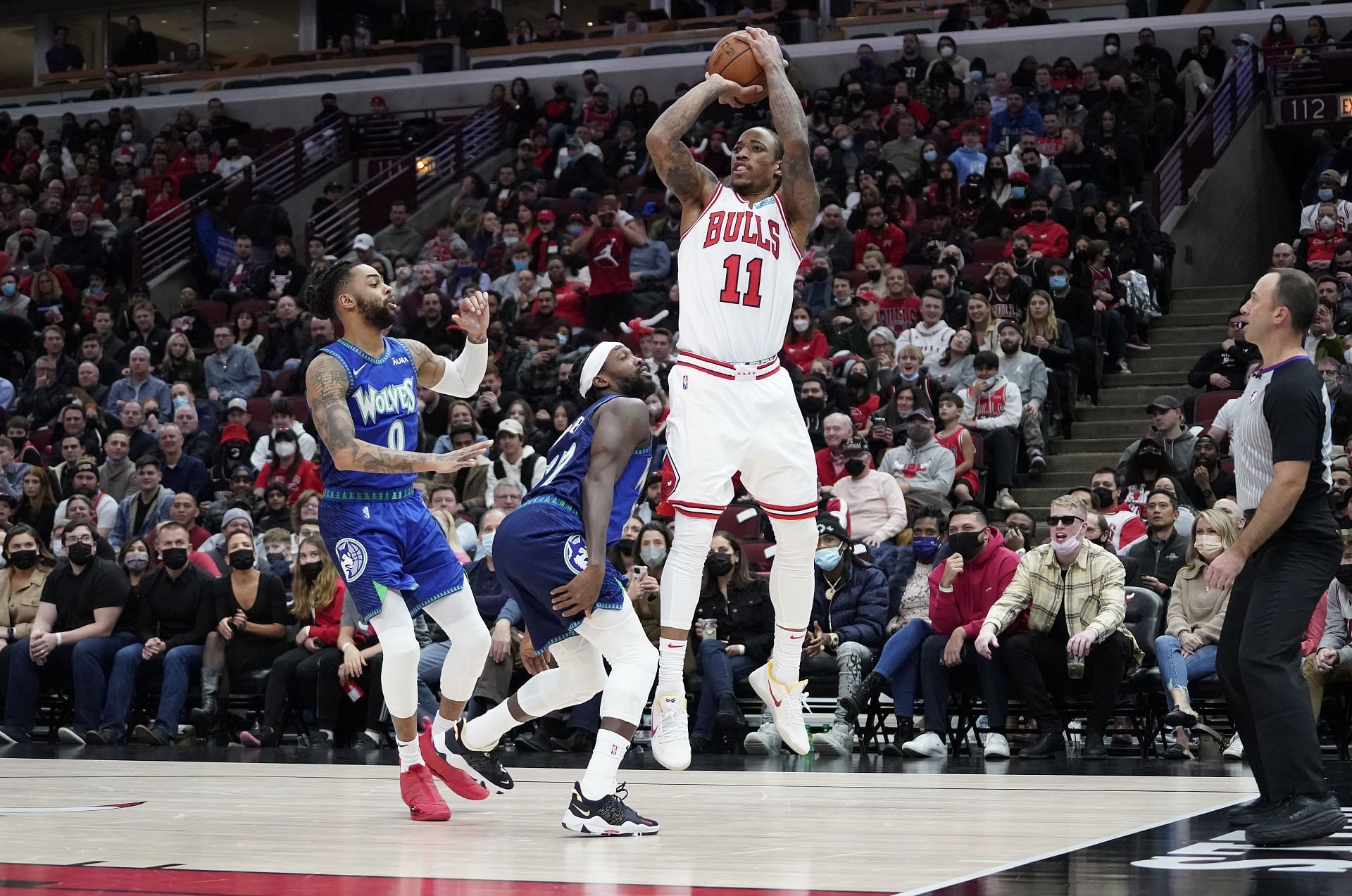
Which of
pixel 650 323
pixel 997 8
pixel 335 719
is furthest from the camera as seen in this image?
pixel 997 8

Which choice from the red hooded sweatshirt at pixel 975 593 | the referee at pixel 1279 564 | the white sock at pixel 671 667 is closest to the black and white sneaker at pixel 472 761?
the white sock at pixel 671 667

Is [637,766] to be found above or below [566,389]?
below

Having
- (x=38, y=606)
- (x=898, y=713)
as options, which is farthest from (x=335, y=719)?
(x=898, y=713)

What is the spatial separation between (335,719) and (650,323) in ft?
19.1

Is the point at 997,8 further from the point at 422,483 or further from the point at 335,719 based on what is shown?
the point at 335,719

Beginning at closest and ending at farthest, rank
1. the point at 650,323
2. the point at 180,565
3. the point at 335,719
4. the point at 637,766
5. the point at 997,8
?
the point at 637,766, the point at 335,719, the point at 180,565, the point at 650,323, the point at 997,8

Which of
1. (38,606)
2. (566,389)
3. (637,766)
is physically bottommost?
(637,766)

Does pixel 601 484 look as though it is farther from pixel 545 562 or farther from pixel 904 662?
pixel 904 662

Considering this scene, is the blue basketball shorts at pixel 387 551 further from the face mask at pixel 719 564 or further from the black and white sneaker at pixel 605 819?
the face mask at pixel 719 564

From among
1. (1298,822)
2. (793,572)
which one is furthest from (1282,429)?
(793,572)

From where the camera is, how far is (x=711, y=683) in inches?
367

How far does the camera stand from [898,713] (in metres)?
9.05

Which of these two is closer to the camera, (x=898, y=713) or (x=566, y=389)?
(x=898, y=713)

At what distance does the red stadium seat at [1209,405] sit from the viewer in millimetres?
11750
